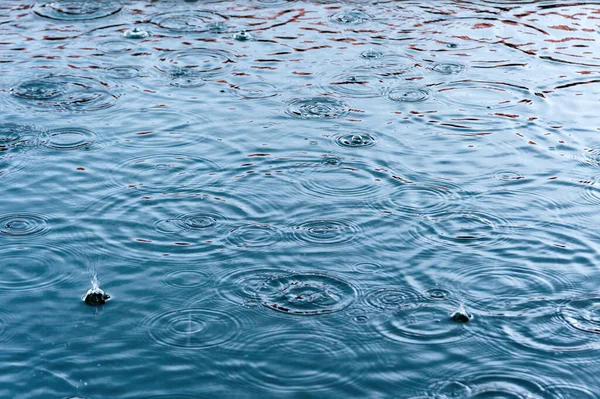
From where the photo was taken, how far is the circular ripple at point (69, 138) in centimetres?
666

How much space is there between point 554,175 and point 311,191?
1.80 m

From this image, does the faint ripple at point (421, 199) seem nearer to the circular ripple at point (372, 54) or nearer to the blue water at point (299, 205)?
the blue water at point (299, 205)

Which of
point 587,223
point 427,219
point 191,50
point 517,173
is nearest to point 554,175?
point 517,173

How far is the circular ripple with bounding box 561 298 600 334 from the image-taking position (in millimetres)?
4703

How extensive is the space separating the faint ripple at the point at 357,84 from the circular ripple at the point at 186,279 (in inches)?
114

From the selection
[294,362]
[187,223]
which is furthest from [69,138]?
[294,362]

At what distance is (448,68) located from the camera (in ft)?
26.4

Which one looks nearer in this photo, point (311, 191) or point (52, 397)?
point (52, 397)

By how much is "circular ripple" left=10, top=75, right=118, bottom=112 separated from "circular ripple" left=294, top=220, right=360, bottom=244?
257 cm

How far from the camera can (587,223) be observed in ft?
18.7

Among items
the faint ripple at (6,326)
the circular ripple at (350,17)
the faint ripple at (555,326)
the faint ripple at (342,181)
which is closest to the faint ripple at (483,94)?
the faint ripple at (342,181)

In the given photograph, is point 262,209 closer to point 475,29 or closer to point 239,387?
point 239,387

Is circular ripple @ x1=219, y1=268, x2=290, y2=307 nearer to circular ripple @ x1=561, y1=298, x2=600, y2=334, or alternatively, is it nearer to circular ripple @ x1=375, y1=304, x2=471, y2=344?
circular ripple @ x1=375, y1=304, x2=471, y2=344

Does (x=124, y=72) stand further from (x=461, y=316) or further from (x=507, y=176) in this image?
(x=461, y=316)
